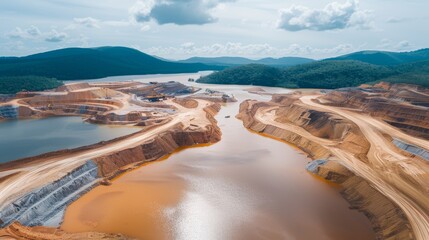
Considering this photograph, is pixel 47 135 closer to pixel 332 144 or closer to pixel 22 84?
pixel 332 144

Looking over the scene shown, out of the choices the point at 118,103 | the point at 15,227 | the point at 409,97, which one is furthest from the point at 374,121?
the point at 118,103

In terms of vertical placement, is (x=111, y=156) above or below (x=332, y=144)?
above

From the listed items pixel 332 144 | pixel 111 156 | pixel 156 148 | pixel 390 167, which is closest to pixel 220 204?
pixel 111 156

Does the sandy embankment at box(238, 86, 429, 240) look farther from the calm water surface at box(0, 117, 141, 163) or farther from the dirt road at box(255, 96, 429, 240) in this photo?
the calm water surface at box(0, 117, 141, 163)

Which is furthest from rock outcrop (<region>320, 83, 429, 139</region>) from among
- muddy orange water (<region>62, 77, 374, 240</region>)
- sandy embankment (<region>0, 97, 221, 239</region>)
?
sandy embankment (<region>0, 97, 221, 239</region>)

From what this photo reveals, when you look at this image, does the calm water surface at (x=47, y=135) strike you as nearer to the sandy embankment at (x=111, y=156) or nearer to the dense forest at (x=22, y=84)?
the sandy embankment at (x=111, y=156)

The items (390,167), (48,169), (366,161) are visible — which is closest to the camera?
(48,169)

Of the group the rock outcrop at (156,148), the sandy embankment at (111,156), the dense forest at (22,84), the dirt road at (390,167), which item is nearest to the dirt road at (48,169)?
the sandy embankment at (111,156)
